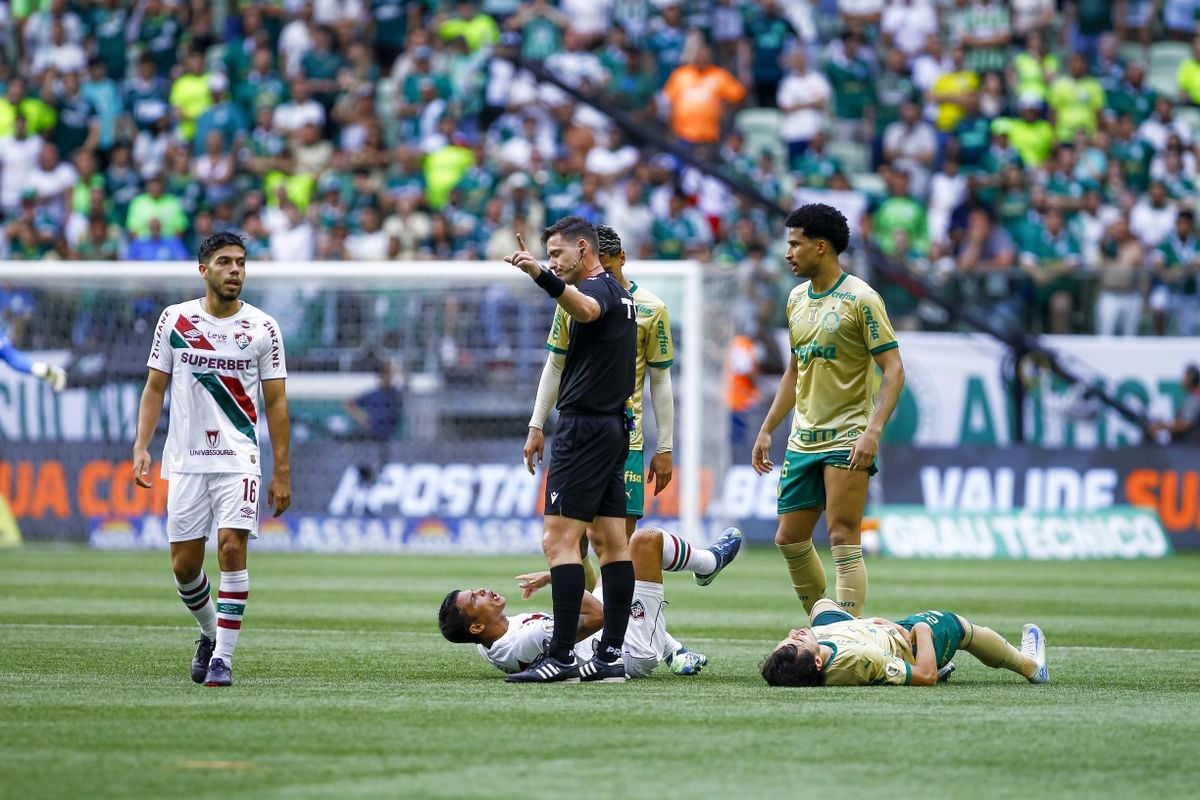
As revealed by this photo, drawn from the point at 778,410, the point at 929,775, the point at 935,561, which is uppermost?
the point at 778,410

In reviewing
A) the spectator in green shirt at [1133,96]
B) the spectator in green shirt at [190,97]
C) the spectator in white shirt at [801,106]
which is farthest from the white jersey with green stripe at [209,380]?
the spectator in green shirt at [190,97]

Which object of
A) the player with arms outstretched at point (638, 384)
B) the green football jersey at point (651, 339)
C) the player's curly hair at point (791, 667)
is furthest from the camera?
the green football jersey at point (651, 339)

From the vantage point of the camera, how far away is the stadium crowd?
25.2 m

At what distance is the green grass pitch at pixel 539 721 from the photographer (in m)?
6.42

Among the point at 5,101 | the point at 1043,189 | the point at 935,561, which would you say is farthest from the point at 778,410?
the point at 5,101

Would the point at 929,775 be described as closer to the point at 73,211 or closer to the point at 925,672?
the point at 925,672

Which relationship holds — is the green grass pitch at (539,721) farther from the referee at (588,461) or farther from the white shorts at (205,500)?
the white shorts at (205,500)

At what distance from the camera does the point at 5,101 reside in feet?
96.0

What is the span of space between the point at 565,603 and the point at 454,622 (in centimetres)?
62

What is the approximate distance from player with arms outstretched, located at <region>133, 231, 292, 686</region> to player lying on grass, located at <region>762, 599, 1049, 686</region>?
8.90 feet

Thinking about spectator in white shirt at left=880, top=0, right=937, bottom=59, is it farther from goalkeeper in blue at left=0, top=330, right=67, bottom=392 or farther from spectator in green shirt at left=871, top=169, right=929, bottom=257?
goalkeeper in blue at left=0, top=330, right=67, bottom=392

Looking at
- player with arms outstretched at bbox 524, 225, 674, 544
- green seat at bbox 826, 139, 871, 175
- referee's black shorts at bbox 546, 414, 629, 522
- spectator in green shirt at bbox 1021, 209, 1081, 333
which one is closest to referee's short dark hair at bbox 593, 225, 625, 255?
player with arms outstretched at bbox 524, 225, 674, 544

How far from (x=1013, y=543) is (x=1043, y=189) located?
203 inches

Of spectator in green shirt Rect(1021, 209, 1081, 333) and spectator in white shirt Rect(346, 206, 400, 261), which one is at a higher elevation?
spectator in white shirt Rect(346, 206, 400, 261)
